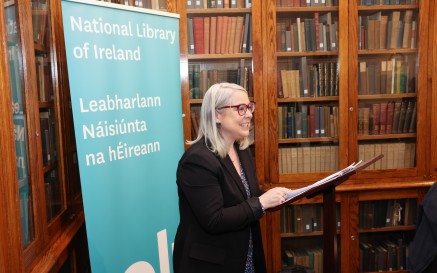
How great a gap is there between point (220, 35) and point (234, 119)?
158 cm

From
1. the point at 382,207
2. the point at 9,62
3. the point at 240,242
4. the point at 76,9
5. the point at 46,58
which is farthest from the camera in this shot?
the point at 382,207

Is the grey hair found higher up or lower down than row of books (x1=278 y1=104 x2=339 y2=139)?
higher up

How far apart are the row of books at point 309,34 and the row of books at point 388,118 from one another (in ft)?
1.88

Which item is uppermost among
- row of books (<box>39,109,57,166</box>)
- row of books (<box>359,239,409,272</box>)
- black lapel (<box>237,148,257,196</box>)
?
row of books (<box>39,109,57,166</box>)

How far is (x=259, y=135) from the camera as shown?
3.18 metres

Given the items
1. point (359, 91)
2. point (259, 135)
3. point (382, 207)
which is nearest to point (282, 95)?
point (259, 135)

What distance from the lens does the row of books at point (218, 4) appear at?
124 inches

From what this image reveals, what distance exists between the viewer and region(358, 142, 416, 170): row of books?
3369 millimetres

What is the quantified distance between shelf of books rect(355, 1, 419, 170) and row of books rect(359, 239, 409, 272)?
2.05ft

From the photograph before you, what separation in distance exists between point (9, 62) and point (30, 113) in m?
0.34

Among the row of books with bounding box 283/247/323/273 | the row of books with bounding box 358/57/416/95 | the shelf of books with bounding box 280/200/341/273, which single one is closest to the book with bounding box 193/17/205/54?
the row of books with bounding box 358/57/416/95

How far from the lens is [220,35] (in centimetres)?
323

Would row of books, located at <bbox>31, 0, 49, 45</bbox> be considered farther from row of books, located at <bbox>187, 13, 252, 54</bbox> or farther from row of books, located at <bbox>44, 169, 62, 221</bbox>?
row of books, located at <bbox>187, 13, 252, 54</bbox>

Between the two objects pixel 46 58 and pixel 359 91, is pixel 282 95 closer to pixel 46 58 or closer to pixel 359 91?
pixel 359 91
